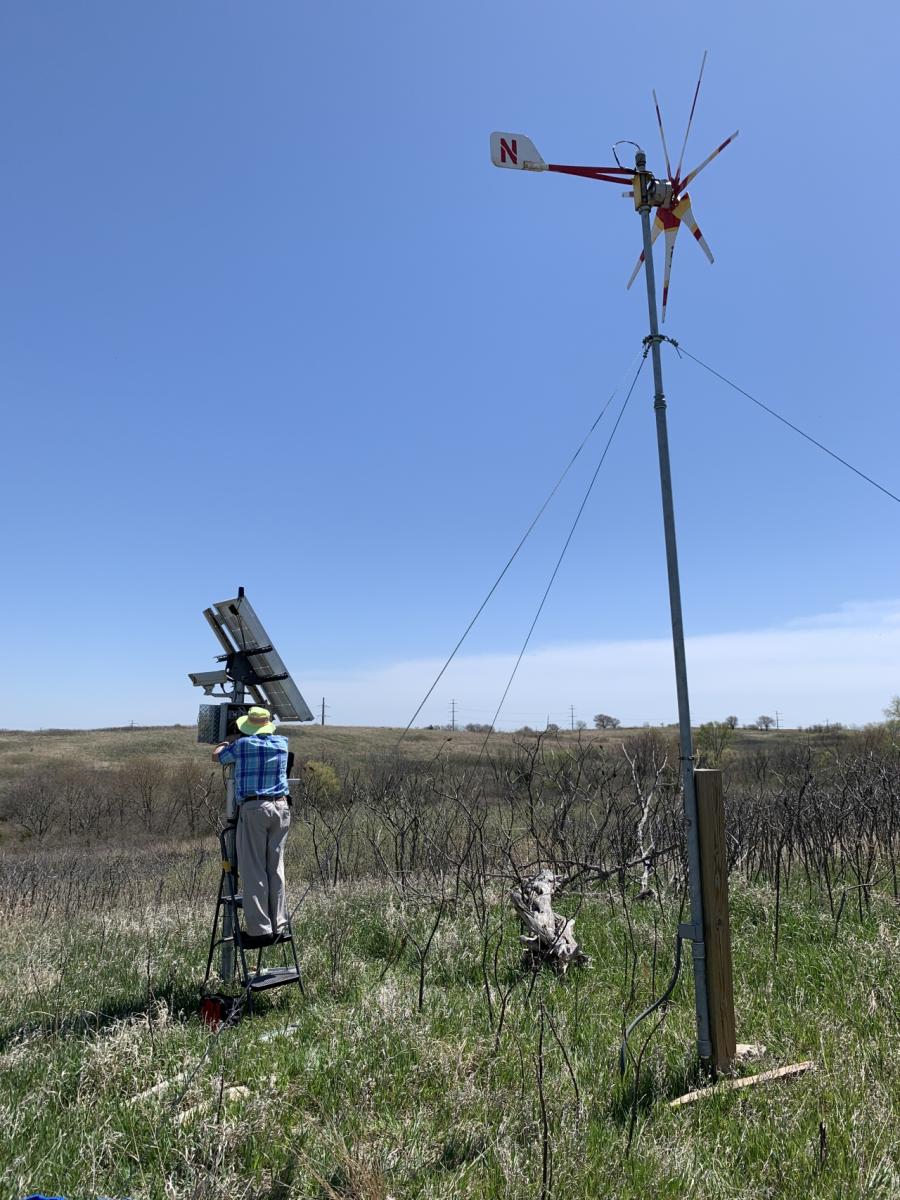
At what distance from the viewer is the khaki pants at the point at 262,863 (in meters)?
4.91

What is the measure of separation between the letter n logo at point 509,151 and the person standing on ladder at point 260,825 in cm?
392

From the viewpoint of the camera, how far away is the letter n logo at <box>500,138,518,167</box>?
4.07 metres

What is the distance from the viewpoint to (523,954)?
592cm

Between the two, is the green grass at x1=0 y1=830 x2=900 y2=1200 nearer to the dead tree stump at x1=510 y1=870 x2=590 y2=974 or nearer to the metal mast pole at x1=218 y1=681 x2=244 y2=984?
the dead tree stump at x1=510 y1=870 x2=590 y2=974

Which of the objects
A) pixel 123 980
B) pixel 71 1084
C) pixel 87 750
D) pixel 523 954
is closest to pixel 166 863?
pixel 123 980

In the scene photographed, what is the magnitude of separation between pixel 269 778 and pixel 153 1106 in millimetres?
2095

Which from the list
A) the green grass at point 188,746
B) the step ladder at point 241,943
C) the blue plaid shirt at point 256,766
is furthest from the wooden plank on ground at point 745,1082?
the green grass at point 188,746

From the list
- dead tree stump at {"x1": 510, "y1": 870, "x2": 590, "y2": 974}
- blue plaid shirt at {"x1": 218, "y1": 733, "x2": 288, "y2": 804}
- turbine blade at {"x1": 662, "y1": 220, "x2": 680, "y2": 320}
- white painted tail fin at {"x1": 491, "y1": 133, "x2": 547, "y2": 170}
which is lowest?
dead tree stump at {"x1": 510, "y1": 870, "x2": 590, "y2": 974}

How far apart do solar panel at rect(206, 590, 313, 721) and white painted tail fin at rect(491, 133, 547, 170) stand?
11.1 feet

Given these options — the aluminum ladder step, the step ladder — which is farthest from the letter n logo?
the aluminum ladder step

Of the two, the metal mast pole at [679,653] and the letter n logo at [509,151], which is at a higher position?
the letter n logo at [509,151]

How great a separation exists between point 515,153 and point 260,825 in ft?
14.8

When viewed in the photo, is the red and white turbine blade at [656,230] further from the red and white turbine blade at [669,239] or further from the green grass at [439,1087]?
the green grass at [439,1087]

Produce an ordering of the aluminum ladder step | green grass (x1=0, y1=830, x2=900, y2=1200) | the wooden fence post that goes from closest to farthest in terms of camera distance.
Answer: green grass (x1=0, y1=830, x2=900, y2=1200)
the wooden fence post
the aluminum ladder step
